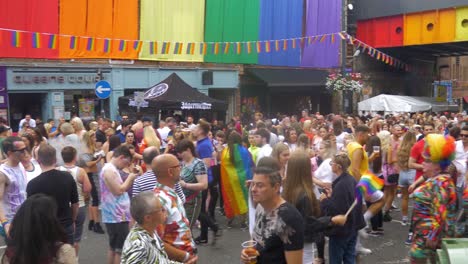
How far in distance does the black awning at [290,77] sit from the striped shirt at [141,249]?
2432 cm

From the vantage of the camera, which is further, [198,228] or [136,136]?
[136,136]

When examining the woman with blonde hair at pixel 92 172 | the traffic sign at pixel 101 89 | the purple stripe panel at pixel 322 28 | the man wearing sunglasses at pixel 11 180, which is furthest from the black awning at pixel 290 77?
the man wearing sunglasses at pixel 11 180

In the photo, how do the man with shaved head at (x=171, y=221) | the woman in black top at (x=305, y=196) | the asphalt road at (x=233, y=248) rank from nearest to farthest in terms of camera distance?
the man with shaved head at (x=171, y=221) → the woman in black top at (x=305, y=196) → the asphalt road at (x=233, y=248)

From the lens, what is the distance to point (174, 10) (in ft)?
80.4

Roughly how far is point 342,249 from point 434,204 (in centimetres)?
134

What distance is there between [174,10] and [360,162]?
63.5ft

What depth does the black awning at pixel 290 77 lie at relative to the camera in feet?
90.6

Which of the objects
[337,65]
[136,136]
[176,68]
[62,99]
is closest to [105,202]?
[136,136]

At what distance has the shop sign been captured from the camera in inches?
772

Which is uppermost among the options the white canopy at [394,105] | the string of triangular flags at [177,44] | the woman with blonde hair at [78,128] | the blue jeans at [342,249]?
the string of triangular flags at [177,44]

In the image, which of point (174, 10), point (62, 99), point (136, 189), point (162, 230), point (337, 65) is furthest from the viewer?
point (337, 65)

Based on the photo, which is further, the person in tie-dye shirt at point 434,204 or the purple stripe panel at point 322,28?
the purple stripe panel at point 322,28

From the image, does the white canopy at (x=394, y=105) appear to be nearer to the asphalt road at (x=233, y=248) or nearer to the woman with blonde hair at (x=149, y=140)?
the asphalt road at (x=233, y=248)

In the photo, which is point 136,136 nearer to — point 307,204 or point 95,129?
point 95,129
